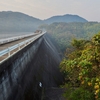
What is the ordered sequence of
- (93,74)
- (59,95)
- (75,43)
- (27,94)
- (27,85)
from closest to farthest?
(93,74) → (27,94) → (27,85) → (59,95) → (75,43)

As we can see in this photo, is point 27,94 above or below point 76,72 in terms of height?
below

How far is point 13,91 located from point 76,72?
570 centimetres

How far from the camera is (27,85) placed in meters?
14.8

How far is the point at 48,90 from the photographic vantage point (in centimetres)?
1917

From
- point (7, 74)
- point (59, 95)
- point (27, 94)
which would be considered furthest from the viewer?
point (59, 95)

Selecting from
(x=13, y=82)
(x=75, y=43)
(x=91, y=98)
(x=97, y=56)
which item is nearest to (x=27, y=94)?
(x=13, y=82)

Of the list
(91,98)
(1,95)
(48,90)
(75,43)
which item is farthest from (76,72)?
(75,43)

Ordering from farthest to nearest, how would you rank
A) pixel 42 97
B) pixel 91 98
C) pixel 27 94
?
pixel 42 97
pixel 27 94
pixel 91 98

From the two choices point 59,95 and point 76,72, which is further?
point 59,95

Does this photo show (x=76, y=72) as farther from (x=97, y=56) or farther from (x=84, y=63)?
(x=84, y=63)

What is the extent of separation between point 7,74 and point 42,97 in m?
6.93

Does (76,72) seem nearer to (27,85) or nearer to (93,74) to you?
(93,74)

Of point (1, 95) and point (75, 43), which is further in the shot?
point (75, 43)

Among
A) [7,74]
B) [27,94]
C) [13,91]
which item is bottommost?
[27,94]
